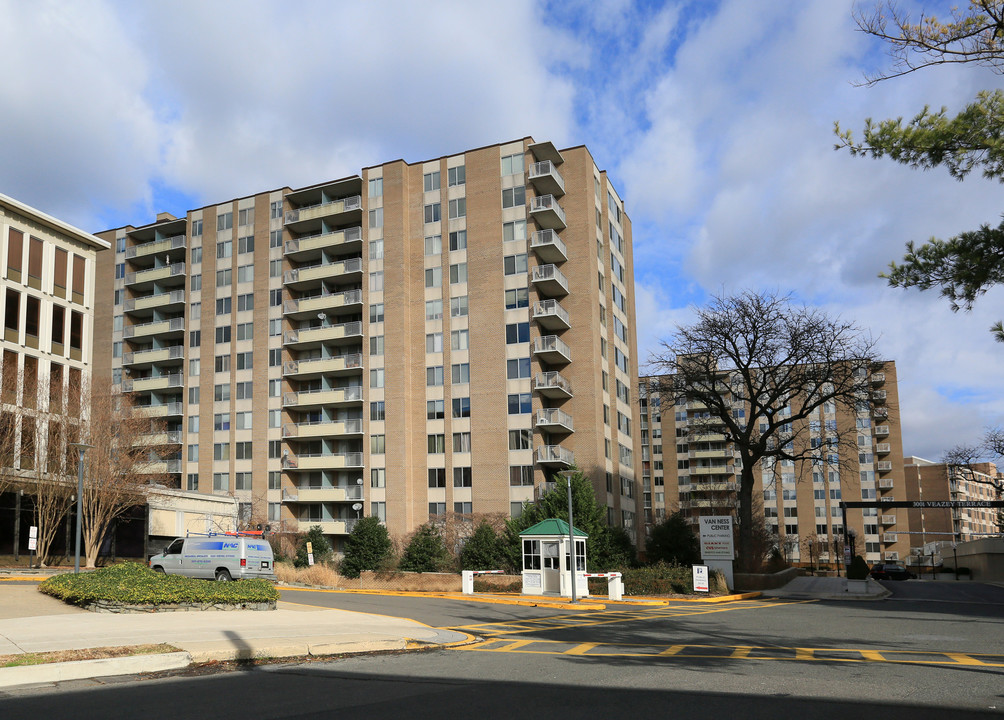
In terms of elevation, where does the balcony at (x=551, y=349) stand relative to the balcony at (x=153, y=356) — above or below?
below

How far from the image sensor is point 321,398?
68312mm

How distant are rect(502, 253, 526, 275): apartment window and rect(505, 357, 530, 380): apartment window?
669 centimetres

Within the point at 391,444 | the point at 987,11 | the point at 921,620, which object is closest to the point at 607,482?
the point at 391,444

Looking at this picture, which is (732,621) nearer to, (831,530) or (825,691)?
(825,691)

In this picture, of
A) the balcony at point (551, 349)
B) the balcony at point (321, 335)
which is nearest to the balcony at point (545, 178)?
the balcony at point (551, 349)

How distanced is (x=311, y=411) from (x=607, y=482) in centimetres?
2592

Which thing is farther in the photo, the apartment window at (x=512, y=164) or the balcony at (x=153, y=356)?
the balcony at (x=153, y=356)

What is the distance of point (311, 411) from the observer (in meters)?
70.9

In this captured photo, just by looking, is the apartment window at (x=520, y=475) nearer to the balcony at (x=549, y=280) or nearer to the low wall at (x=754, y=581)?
the balcony at (x=549, y=280)

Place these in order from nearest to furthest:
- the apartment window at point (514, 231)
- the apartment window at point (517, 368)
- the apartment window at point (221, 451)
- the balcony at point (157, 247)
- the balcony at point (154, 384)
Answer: the apartment window at point (517, 368)
the apartment window at point (514, 231)
the apartment window at point (221, 451)
the balcony at point (154, 384)
the balcony at point (157, 247)

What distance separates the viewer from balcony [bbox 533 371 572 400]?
60406 mm

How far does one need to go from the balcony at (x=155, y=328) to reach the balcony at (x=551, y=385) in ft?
117

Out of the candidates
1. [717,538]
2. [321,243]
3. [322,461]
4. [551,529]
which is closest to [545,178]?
[321,243]

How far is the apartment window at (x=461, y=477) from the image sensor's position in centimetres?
6244
